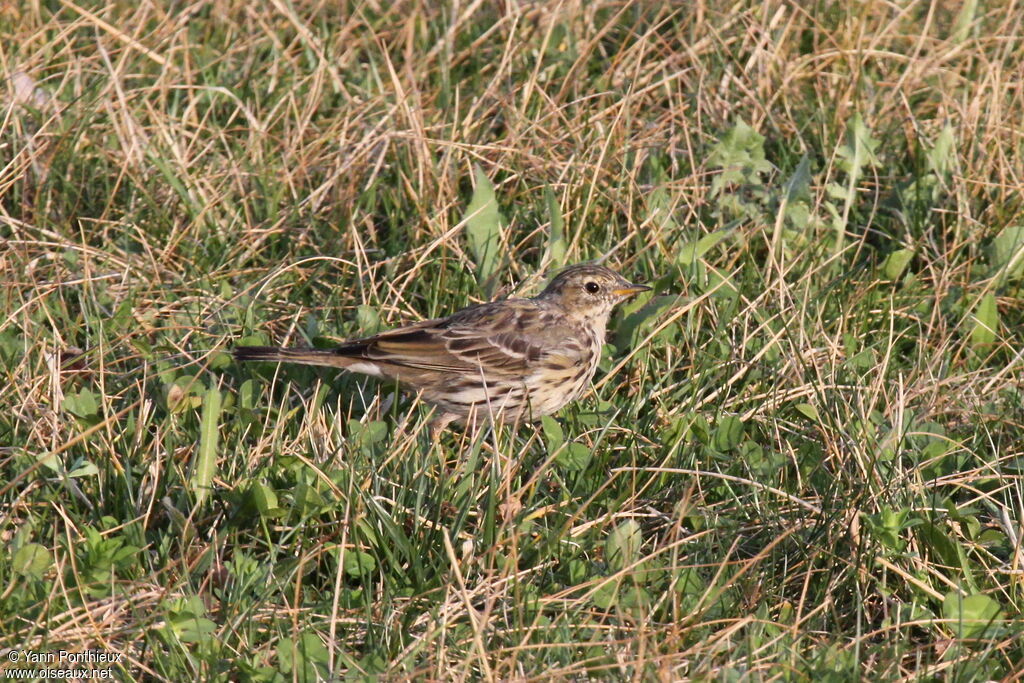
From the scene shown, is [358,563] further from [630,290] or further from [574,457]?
[630,290]

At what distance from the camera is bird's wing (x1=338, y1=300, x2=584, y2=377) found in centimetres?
597

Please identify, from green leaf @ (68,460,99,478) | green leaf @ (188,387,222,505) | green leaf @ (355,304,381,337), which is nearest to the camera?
green leaf @ (68,460,99,478)

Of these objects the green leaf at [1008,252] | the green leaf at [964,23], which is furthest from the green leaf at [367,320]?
the green leaf at [964,23]

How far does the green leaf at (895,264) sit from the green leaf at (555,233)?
1.62 m

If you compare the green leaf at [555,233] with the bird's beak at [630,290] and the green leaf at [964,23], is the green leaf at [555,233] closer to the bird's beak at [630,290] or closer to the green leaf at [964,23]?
the bird's beak at [630,290]

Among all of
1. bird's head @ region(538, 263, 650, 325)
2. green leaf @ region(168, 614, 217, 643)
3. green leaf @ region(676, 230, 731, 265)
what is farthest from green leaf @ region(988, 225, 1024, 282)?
green leaf @ region(168, 614, 217, 643)

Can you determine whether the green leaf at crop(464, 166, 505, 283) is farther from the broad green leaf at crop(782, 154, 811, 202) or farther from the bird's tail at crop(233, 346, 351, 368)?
the broad green leaf at crop(782, 154, 811, 202)

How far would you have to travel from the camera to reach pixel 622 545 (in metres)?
4.72

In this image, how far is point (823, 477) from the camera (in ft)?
17.3

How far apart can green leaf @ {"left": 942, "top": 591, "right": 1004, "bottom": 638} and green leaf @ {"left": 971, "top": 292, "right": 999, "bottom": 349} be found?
2154mm

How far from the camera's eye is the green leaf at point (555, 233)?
21.9 ft

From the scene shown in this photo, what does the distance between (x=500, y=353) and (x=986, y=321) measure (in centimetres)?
233

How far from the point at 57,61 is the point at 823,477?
199 inches

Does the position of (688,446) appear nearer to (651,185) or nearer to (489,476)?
(489,476)
